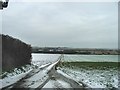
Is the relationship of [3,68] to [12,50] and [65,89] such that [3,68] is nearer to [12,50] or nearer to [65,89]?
[12,50]

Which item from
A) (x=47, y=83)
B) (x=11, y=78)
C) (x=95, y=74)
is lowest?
(x=95, y=74)

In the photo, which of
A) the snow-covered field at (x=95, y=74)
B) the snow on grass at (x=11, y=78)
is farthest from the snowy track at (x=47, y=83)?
the snow-covered field at (x=95, y=74)

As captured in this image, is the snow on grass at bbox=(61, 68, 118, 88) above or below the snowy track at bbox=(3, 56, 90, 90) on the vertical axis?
below

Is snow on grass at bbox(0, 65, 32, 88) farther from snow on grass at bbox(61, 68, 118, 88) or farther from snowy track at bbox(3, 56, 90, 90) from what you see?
snow on grass at bbox(61, 68, 118, 88)

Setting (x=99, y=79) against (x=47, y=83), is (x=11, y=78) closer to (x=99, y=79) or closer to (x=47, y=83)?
(x=47, y=83)

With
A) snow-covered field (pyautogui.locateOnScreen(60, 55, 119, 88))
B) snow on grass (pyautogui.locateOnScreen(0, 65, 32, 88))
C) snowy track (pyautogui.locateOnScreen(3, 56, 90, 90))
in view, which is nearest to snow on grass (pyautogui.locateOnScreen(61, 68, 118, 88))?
snow-covered field (pyautogui.locateOnScreen(60, 55, 119, 88))

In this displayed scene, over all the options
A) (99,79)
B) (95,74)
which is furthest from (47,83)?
(95,74)

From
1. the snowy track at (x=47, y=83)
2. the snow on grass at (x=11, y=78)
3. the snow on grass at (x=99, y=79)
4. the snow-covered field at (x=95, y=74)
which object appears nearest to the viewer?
the snowy track at (x=47, y=83)

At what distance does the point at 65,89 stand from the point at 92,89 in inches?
68.0

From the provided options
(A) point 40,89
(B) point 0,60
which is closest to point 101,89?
(A) point 40,89

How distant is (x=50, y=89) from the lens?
65.1 ft

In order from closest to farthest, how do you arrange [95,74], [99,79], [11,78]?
[11,78] < [99,79] < [95,74]

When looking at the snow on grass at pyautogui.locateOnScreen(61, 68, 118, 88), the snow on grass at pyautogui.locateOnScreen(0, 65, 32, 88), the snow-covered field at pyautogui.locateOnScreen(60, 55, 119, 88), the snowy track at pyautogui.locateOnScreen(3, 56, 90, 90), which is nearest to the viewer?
the snowy track at pyautogui.locateOnScreen(3, 56, 90, 90)

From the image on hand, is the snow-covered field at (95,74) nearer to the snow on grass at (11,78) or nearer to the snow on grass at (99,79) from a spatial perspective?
the snow on grass at (99,79)
